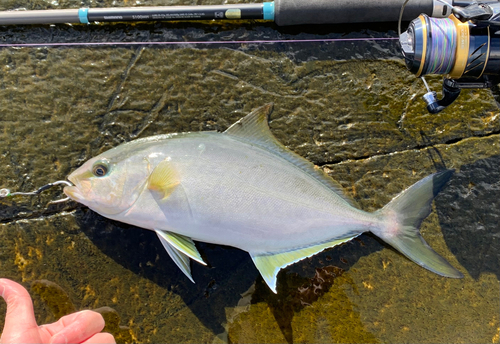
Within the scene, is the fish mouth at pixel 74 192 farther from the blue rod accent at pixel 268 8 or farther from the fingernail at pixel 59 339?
the blue rod accent at pixel 268 8

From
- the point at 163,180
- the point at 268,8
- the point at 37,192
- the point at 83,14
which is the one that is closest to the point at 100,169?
the point at 163,180

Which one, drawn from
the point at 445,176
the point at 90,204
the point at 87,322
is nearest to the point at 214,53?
the point at 90,204

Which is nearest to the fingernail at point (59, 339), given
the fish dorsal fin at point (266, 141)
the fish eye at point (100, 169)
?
the fish eye at point (100, 169)

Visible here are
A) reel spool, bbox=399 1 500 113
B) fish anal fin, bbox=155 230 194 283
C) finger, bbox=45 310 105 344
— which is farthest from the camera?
→ fish anal fin, bbox=155 230 194 283

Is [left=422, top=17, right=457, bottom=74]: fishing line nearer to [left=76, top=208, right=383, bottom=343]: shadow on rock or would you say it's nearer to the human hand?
[left=76, top=208, right=383, bottom=343]: shadow on rock

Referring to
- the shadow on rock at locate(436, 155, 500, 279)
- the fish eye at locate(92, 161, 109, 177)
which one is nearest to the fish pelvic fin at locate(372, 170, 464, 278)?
the shadow on rock at locate(436, 155, 500, 279)

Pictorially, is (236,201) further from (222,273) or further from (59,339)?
(59,339)
